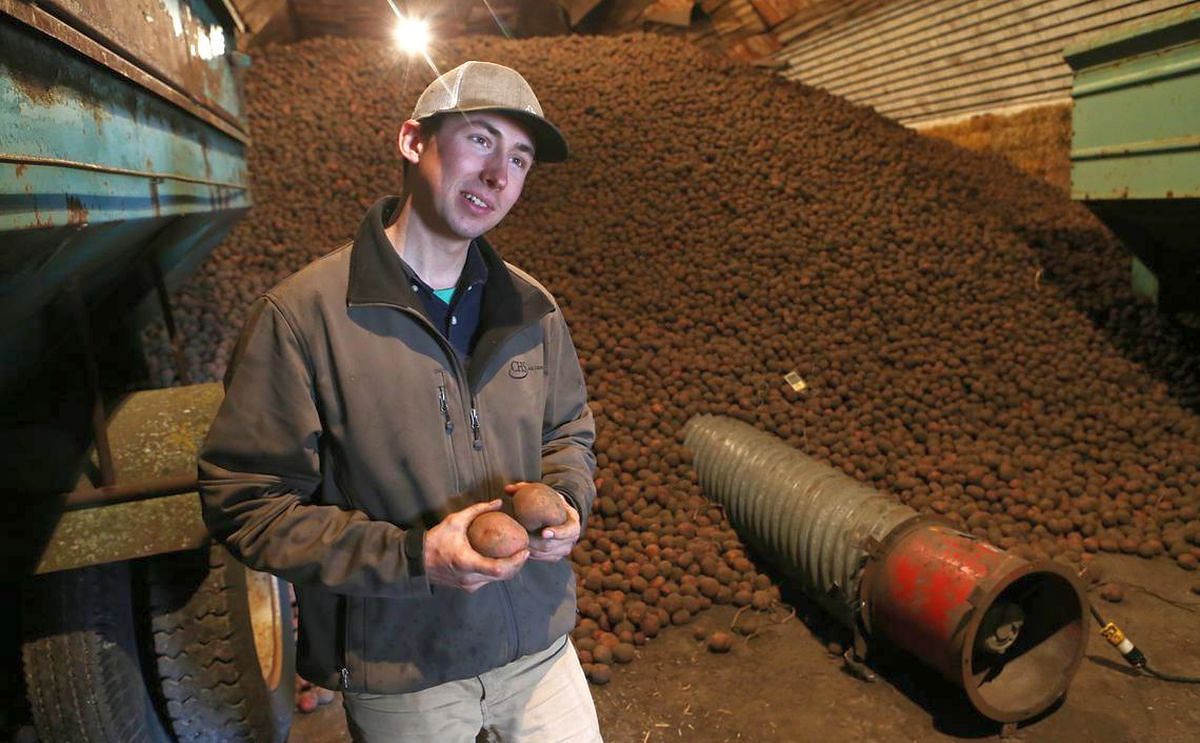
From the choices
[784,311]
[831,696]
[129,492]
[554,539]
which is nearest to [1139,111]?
[784,311]

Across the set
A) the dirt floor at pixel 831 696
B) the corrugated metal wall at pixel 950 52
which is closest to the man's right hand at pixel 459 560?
the dirt floor at pixel 831 696

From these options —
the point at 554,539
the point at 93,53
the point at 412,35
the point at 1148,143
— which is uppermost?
the point at 412,35

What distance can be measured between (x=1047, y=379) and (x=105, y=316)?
228 inches

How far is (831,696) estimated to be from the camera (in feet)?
10.6

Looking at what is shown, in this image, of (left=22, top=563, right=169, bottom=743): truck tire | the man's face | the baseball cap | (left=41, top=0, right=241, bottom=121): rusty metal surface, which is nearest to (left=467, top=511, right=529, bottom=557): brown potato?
the man's face

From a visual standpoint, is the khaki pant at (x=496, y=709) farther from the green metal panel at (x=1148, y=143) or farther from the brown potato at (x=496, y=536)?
the green metal panel at (x=1148, y=143)

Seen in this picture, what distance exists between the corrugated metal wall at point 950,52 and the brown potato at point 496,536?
828 centimetres

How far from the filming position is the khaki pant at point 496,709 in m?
1.58

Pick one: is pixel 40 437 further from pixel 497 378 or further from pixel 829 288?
pixel 829 288

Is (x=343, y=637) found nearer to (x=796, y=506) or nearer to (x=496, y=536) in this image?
(x=496, y=536)

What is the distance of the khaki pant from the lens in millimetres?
1579

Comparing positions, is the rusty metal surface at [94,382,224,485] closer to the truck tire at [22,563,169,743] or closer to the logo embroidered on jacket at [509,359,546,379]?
the truck tire at [22,563,169,743]

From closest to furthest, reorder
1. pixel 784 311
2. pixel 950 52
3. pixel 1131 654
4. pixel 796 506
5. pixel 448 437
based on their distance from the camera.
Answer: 1. pixel 448 437
2. pixel 1131 654
3. pixel 796 506
4. pixel 784 311
5. pixel 950 52

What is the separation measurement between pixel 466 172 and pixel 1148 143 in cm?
517
